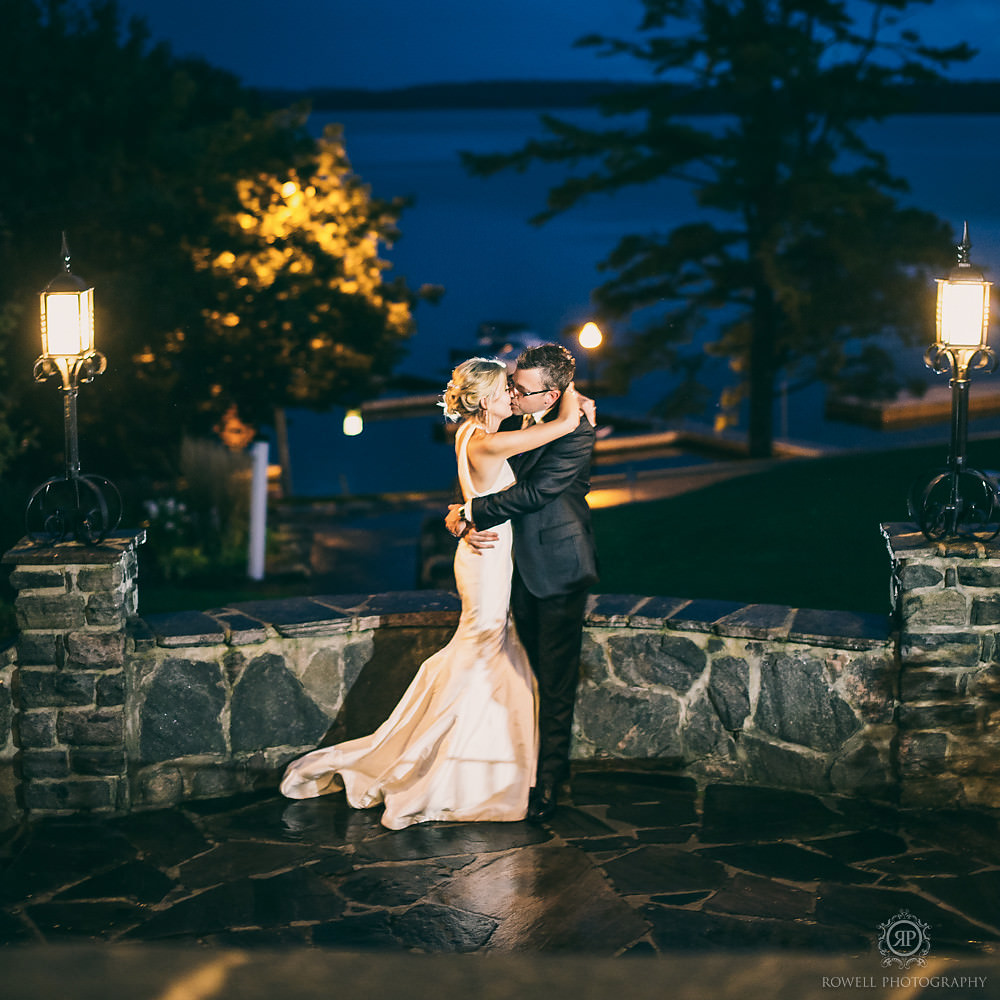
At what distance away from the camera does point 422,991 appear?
4.58 metres

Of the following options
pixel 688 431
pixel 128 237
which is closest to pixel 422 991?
pixel 128 237

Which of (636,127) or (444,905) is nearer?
(444,905)

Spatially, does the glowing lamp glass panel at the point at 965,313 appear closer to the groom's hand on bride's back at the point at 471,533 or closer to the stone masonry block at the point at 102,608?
the groom's hand on bride's back at the point at 471,533

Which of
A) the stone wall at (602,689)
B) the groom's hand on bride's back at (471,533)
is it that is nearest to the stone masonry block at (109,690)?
the stone wall at (602,689)

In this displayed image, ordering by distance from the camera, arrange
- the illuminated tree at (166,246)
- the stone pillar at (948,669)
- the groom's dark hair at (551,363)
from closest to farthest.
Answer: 1. the groom's dark hair at (551,363)
2. the stone pillar at (948,669)
3. the illuminated tree at (166,246)

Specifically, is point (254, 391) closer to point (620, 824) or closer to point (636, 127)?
point (636, 127)

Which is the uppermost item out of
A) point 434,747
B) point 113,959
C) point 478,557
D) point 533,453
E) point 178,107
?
point 178,107

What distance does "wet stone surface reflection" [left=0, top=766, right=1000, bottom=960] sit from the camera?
503 centimetres

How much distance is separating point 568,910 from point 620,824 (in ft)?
3.09

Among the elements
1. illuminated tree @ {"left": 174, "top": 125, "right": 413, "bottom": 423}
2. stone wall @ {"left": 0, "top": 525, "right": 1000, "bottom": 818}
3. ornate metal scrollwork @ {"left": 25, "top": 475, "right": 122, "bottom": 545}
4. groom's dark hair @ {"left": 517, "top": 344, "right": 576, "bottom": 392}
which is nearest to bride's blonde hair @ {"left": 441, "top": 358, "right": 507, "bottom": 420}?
groom's dark hair @ {"left": 517, "top": 344, "right": 576, "bottom": 392}

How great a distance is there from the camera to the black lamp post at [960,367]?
613 centimetres

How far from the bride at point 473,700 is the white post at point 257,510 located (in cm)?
974

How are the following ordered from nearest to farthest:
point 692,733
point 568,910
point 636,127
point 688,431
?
point 568,910 < point 692,733 < point 636,127 < point 688,431

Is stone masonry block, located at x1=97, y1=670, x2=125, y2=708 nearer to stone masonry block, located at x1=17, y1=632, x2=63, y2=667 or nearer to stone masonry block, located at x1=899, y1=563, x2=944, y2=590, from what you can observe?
stone masonry block, located at x1=17, y1=632, x2=63, y2=667
